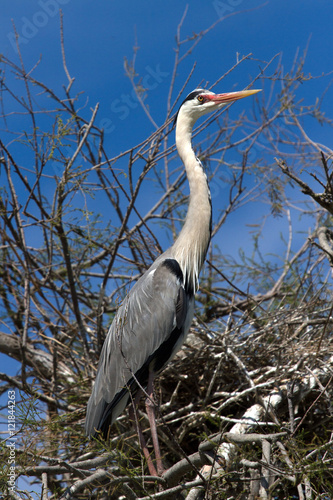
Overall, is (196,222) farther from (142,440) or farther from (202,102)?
(142,440)

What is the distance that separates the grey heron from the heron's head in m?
0.38

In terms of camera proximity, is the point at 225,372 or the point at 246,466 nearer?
the point at 246,466

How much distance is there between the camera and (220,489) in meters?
2.46

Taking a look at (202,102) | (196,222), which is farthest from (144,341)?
(202,102)

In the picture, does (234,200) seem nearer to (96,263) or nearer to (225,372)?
(96,263)

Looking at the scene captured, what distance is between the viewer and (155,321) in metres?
3.47

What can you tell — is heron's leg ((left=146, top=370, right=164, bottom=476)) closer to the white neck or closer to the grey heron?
the grey heron

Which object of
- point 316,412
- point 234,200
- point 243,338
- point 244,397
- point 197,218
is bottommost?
point 316,412

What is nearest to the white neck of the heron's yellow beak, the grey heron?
the grey heron

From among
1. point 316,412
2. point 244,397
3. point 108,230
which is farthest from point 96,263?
point 316,412

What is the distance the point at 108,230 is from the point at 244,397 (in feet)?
5.40

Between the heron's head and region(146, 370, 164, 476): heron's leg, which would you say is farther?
the heron's head

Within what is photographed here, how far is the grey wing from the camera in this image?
336 cm

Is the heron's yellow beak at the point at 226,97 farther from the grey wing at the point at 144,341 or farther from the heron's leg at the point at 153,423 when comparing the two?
the heron's leg at the point at 153,423
